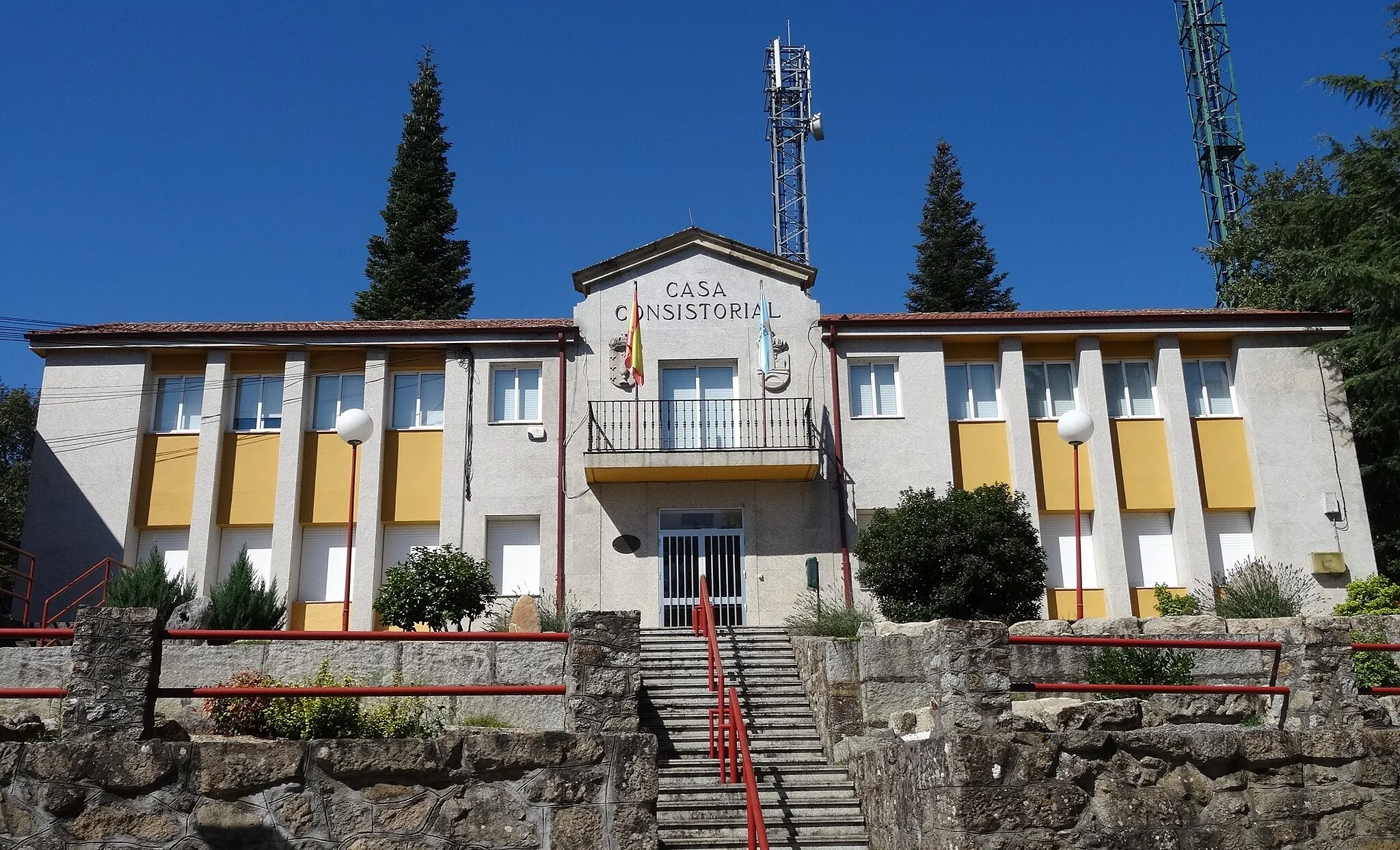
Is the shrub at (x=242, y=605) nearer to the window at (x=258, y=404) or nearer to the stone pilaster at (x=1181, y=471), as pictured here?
the window at (x=258, y=404)

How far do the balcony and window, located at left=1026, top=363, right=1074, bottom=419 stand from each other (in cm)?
434

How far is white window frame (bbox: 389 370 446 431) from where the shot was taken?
19922 millimetres

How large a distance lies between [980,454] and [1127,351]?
11.7 feet

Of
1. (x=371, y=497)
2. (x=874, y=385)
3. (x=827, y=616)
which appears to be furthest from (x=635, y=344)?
(x=827, y=616)

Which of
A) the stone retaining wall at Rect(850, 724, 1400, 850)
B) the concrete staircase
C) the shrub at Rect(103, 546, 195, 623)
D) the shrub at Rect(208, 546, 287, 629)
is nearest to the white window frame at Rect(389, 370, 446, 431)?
the shrub at Rect(208, 546, 287, 629)

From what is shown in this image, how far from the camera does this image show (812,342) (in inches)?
793

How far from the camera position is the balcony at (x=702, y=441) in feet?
60.5

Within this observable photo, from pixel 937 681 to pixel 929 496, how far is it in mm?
10117

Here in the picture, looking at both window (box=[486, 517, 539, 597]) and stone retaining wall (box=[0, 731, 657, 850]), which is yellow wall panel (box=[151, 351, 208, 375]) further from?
stone retaining wall (box=[0, 731, 657, 850])

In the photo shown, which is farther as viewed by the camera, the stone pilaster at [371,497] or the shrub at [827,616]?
the stone pilaster at [371,497]

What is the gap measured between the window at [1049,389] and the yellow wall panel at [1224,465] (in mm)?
2276

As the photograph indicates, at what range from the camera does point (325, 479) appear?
19609mm

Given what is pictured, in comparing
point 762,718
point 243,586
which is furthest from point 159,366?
point 762,718

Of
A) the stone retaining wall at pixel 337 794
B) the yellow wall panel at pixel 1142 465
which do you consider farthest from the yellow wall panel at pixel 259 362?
the yellow wall panel at pixel 1142 465
